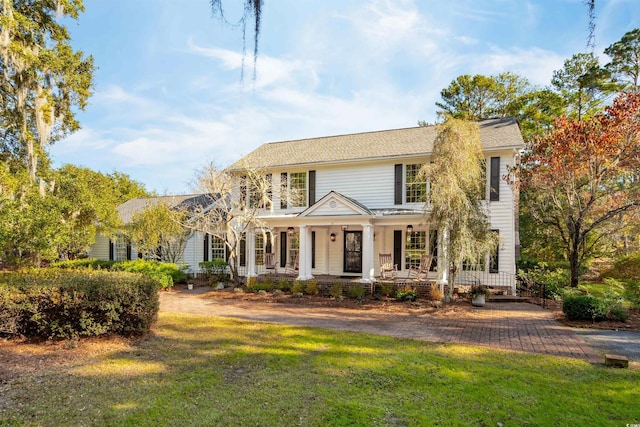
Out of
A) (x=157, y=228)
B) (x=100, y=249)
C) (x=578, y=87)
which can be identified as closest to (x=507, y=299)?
(x=157, y=228)

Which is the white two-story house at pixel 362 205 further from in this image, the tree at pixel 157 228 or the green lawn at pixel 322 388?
the green lawn at pixel 322 388

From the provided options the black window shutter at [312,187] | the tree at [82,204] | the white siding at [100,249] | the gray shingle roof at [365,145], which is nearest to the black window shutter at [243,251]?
the gray shingle roof at [365,145]

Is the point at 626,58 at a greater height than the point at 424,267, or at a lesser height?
greater

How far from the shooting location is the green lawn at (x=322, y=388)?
164 inches

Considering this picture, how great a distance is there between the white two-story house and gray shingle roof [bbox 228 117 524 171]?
0.05m

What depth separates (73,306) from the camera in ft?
22.9

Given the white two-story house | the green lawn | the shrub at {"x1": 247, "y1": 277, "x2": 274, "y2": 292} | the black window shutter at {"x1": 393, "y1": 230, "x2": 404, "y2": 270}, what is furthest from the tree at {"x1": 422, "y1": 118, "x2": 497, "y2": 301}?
the shrub at {"x1": 247, "y1": 277, "x2": 274, "y2": 292}

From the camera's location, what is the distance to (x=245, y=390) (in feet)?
16.1

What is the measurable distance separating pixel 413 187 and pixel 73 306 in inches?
496

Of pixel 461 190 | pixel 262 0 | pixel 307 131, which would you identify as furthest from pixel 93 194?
pixel 262 0

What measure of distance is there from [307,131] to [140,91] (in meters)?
9.88

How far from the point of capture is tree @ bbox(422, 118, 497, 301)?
11250mm

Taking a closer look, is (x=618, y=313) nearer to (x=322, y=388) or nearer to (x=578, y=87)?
(x=322, y=388)

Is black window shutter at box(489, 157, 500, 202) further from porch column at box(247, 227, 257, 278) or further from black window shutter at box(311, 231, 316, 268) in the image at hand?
porch column at box(247, 227, 257, 278)
